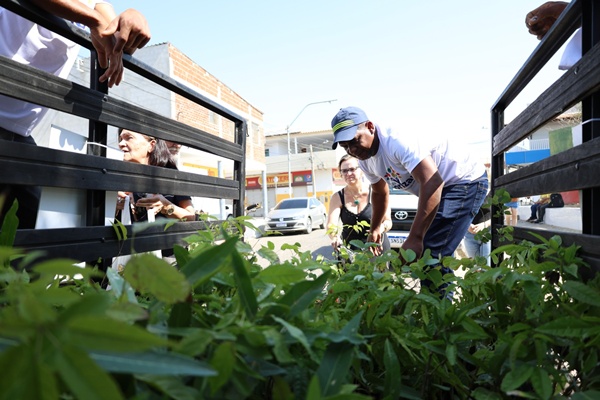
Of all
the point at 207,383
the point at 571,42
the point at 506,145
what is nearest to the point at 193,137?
the point at 506,145

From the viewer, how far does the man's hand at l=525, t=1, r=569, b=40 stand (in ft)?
8.41

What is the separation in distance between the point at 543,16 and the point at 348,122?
1455 millimetres

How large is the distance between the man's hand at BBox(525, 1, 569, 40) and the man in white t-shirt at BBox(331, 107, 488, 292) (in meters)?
1.10

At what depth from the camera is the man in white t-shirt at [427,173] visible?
3.41m

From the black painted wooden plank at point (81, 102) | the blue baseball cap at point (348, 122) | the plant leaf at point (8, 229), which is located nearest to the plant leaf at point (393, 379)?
the plant leaf at point (8, 229)

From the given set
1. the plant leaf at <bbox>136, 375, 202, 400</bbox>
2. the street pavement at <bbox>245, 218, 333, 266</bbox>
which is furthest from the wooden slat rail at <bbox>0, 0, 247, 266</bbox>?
the plant leaf at <bbox>136, 375, 202, 400</bbox>

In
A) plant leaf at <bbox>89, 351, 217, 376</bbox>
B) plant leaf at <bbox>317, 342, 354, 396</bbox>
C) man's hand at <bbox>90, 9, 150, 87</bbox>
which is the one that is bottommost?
plant leaf at <bbox>317, 342, 354, 396</bbox>

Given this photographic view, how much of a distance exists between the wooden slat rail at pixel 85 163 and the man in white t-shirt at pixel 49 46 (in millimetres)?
65

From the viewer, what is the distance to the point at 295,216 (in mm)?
21859

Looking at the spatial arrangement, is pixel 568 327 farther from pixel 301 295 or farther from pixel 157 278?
pixel 157 278

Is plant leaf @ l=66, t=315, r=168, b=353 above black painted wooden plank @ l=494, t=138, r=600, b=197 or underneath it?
underneath

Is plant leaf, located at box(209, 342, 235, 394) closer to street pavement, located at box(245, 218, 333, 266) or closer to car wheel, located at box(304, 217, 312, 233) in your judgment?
street pavement, located at box(245, 218, 333, 266)

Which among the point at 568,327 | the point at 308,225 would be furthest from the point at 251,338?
the point at 308,225

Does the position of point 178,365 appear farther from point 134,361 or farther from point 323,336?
point 323,336
